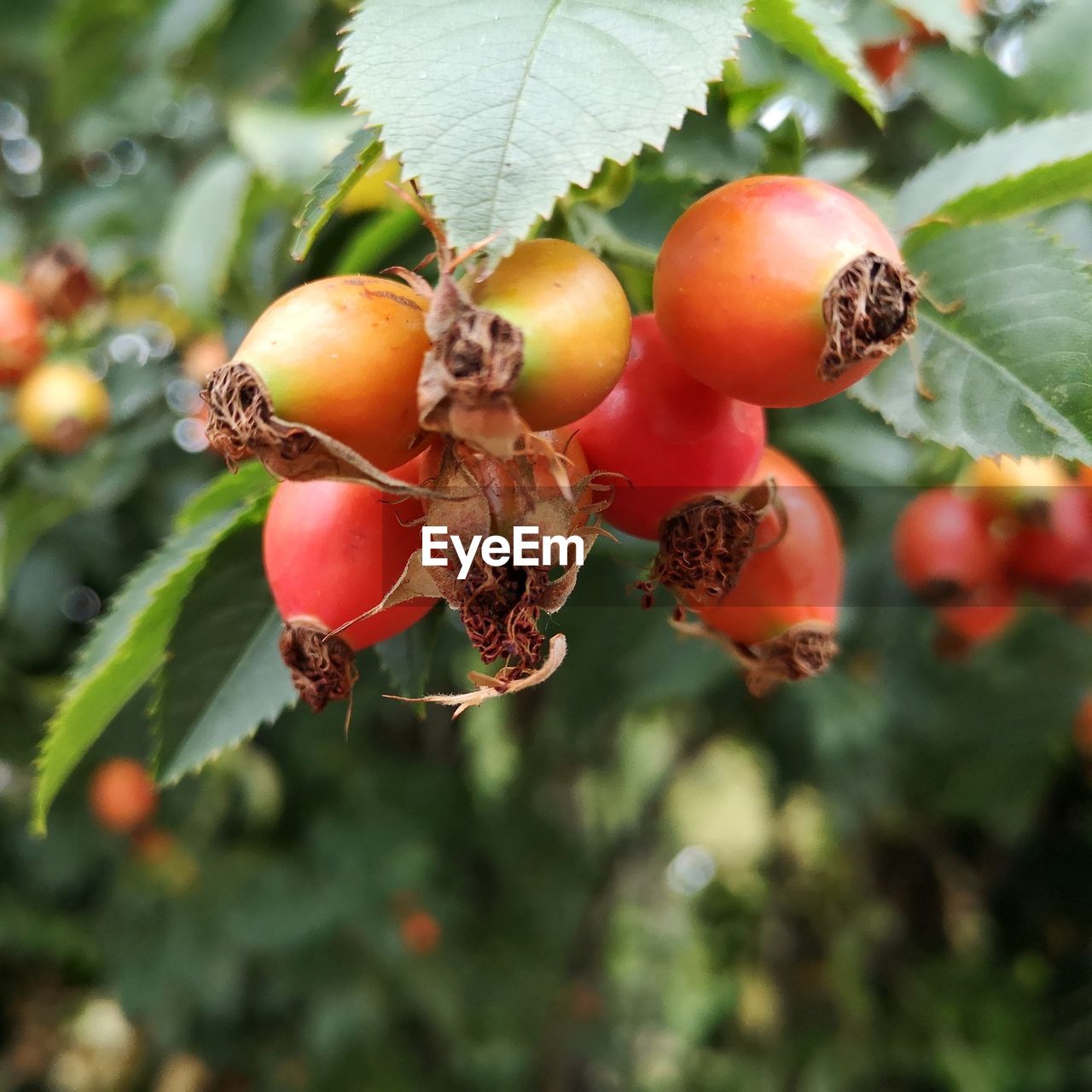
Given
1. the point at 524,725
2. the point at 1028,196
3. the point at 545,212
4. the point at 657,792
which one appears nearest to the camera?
the point at 545,212

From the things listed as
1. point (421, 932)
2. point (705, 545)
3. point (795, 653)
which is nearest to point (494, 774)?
point (421, 932)

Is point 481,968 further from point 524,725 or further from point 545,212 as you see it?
point 545,212

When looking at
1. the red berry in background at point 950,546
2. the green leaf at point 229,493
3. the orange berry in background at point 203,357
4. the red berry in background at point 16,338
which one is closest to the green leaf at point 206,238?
the orange berry in background at point 203,357

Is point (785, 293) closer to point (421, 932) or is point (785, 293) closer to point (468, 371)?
point (468, 371)

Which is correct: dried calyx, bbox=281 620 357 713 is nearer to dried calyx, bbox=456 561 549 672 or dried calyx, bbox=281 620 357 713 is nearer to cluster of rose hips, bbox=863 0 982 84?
dried calyx, bbox=456 561 549 672

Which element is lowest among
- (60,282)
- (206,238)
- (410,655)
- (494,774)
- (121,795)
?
(494,774)

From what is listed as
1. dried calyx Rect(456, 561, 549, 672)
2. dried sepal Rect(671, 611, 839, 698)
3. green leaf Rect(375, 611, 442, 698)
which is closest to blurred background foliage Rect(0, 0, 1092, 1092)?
green leaf Rect(375, 611, 442, 698)

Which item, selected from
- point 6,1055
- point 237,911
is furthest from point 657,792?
point 6,1055
